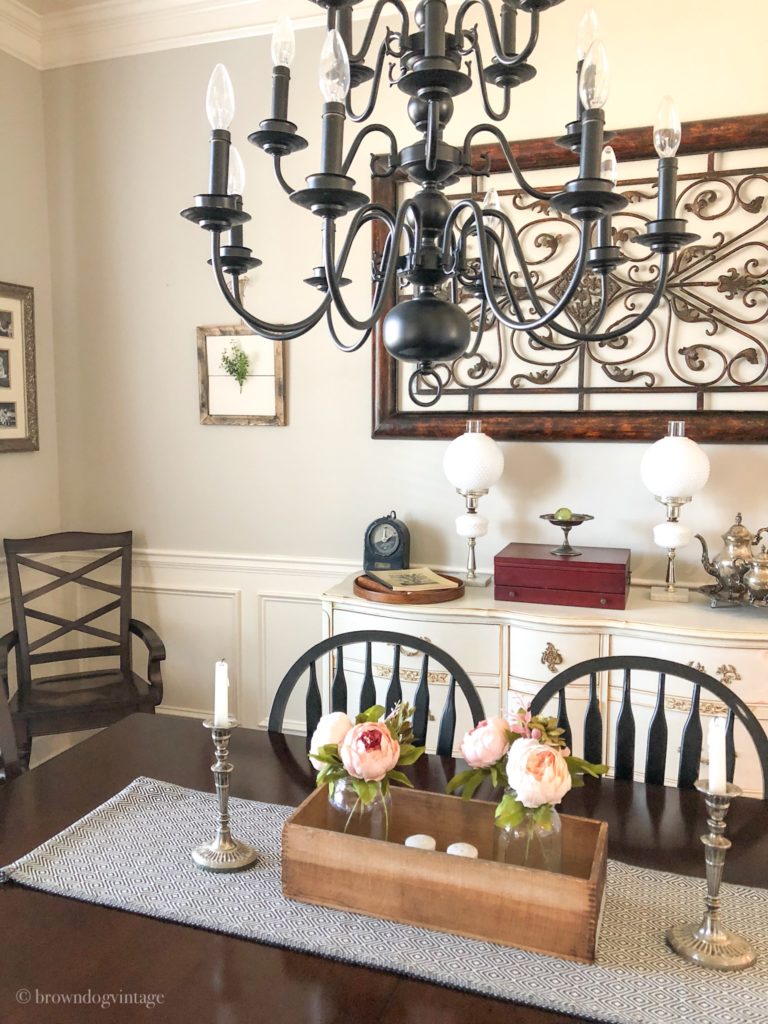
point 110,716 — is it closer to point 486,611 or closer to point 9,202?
point 486,611

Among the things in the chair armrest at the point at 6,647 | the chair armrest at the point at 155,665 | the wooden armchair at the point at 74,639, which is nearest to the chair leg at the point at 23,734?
the wooden armchair at the point at 74,639

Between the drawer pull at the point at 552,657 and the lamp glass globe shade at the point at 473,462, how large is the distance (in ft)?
1.90

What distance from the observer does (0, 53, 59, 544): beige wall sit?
10.4 feet

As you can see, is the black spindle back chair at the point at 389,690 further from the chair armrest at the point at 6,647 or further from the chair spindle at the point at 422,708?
the chair armrest at the point at 6,647

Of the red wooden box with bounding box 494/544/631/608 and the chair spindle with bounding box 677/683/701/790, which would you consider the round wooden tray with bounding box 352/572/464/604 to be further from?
the chair spindle with bounding box 677/683/701/790

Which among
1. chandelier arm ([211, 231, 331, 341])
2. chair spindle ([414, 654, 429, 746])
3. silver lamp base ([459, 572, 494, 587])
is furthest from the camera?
silver lamp base ([459, 572, 494, 587])

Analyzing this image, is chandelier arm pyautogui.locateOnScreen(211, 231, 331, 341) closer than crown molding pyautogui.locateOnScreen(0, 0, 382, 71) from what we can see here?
Yes

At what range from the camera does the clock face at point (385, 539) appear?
2.94 meters

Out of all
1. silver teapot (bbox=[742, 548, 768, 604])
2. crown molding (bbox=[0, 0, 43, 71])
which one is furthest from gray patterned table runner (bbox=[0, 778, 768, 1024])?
crown molding (bbox=[0, 0, 43, 71])

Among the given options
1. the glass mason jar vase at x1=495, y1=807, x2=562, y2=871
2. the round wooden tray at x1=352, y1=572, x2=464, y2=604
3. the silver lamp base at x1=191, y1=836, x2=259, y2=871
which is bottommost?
the silver lamp base at x1=191, y1=836, x2=259, y2=871

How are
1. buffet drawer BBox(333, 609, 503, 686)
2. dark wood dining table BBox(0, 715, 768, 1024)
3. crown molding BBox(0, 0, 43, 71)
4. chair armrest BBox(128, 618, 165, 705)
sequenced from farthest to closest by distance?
crown molding BBox(0, 0, 43, 71)
chair armrest BBox(128, 618, 165, 705)
buffet drawer BBox(333, 609, 503, 686)
dark wood dining table BBox(0, 715, 768, 1024)

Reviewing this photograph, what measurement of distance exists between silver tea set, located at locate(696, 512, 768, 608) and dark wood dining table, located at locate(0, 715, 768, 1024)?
103cm

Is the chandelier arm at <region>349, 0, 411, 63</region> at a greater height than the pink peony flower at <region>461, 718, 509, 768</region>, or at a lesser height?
greater

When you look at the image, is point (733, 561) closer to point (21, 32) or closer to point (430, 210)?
point (430, 210)
